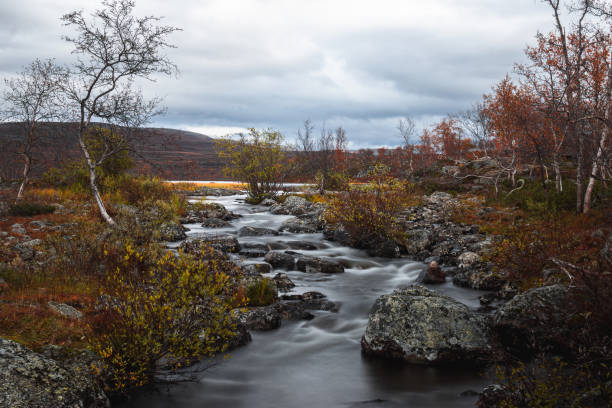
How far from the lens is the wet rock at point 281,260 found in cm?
1311

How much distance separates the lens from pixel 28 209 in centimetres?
1722

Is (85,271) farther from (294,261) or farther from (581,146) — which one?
(581,146)

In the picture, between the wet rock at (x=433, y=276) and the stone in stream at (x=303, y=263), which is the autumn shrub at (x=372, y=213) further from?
the wet rock at (x=433, y=276)

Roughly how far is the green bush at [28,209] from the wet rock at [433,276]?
16.9 m

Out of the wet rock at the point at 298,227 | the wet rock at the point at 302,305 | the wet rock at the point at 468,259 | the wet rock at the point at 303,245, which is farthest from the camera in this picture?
the wet rock at the point at 298,227

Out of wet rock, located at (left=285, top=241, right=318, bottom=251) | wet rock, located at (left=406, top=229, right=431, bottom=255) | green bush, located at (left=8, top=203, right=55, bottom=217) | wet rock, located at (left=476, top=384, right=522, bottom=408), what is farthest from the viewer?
green bush, located at (left=8, top=203, right=55, bottom=217)

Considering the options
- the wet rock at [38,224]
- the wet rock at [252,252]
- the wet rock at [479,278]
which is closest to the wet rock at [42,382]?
the wet rock at [252,252]

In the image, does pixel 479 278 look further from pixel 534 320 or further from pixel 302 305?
pixel 302 305

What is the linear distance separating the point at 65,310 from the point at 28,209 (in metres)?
13.7

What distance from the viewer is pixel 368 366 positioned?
6.91 m

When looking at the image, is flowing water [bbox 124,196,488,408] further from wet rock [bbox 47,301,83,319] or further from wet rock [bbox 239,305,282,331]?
wet rock [bbox 47,301,83,319]

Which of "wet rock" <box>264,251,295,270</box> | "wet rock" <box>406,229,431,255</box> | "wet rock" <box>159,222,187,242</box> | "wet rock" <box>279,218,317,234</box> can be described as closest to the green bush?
"wet rock" <box>159,222,187,242</box>

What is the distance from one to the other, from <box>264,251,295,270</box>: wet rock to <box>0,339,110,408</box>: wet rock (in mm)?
8310

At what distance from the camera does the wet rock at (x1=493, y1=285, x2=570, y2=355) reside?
242 inches
